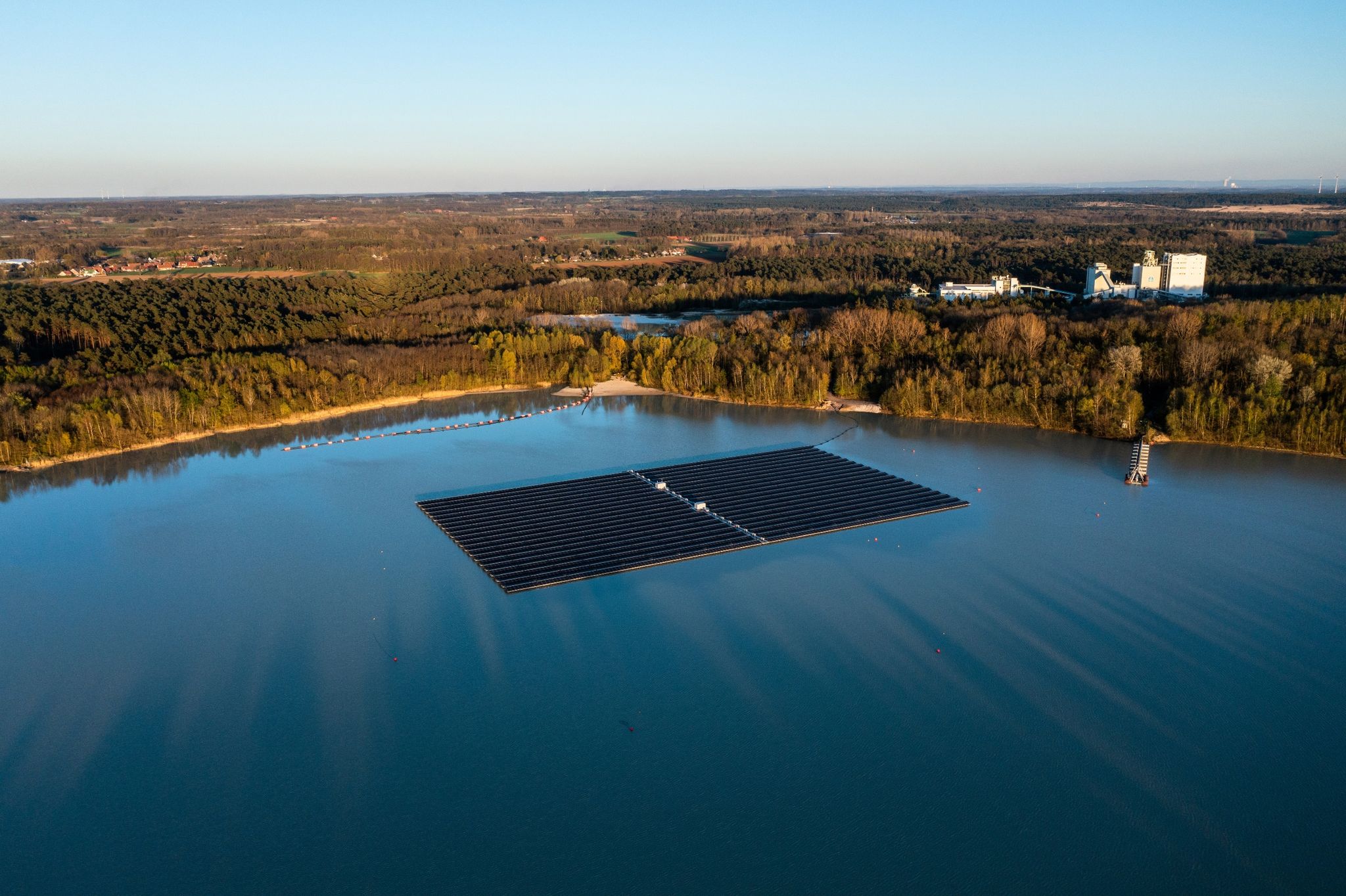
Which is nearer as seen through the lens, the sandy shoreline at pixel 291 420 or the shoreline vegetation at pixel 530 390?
the sandy shoreline at pixel 291 420

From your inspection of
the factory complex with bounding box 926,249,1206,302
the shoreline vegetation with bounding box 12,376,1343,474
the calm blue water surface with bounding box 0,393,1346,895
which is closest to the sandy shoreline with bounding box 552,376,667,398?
the shoreline vegetation with bounding box 12,376,1343,474

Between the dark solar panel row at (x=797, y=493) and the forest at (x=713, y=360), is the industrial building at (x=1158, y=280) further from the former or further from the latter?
the dark solar panel row at (x=797, y=493)

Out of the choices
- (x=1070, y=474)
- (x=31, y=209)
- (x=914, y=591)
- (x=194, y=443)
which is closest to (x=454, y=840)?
(x=914, y=591)

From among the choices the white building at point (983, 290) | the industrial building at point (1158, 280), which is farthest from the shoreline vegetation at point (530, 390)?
the industrial building at point (1158, 280)

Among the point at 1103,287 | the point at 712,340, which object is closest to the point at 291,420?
the point at 712,340

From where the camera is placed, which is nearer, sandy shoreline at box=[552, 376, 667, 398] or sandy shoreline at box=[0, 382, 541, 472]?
sandy shoreline at box=[0, 382, 541, 472]

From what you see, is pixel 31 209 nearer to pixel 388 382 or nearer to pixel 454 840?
pixel 388 382

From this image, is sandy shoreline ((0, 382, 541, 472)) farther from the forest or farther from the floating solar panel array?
the floating solar panel array
